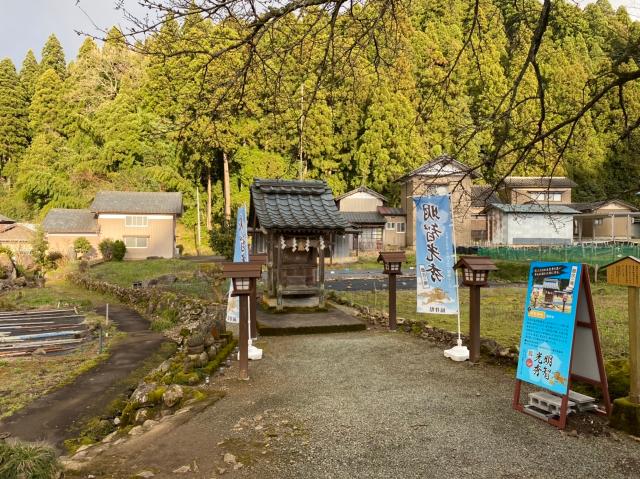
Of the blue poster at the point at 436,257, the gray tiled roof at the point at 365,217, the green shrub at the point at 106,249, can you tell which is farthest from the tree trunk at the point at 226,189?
the blue poster at the point at 436,257

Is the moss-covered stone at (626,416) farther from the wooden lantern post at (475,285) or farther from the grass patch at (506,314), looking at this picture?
the grass patch at (506,314)

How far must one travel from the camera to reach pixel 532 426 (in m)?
5.15

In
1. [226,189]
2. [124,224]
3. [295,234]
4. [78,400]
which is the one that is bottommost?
[78,400]

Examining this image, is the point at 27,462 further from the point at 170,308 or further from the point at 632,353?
the point at 170,308

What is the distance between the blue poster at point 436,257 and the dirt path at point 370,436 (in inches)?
58.0

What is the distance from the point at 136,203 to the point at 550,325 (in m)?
35.7

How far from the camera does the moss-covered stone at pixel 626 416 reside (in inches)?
189

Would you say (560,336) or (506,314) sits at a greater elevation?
(560,336)

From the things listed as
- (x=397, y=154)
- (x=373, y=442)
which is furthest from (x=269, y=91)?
(x=397, y=154)

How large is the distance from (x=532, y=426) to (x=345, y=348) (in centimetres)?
453

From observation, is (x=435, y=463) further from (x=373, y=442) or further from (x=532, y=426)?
(x=532, y=426)

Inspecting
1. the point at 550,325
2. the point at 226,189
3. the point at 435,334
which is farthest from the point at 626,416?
the point at 226,189

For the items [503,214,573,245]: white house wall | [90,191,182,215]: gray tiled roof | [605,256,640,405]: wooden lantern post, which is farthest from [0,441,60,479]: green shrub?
[503,214,573,245]: white house wall

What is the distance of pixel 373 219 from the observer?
38.2 metres
